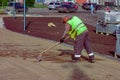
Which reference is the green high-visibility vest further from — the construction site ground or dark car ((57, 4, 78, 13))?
dark car ((57, 4, 78, 13))

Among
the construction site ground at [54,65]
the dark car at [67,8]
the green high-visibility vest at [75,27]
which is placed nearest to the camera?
the construction site ground at [54,65]

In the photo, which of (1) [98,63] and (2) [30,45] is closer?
(1) [98,63]

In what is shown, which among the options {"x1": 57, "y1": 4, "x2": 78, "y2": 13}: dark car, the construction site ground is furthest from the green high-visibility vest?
{"x1": 57, "y1": 4, "x2": 78, "y2": 13}: dark car

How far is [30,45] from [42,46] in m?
0.71

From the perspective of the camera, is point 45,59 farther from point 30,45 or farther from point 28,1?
point 28,1

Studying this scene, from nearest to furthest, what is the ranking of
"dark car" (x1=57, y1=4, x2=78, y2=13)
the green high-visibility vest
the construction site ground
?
the construction site ground → the green high-visibility vest → "dark car" (x1=57, y1=4, x2=78, y2=13)

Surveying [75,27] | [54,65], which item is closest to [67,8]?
[75,27]

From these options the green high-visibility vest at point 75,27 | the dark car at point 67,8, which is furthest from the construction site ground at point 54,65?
the dark car at point 67,8

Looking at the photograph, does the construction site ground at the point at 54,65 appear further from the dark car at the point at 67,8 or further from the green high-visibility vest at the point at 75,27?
the dark car at the point at 67,8

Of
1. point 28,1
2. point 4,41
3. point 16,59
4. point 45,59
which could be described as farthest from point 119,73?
point 28,1

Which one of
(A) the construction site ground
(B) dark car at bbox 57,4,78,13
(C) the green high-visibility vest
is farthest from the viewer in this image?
(B) dark car at bbox 57,4,78,13

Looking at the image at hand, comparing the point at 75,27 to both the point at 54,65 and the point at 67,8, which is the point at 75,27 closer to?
the point at 54,65

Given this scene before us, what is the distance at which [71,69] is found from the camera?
1206 cm

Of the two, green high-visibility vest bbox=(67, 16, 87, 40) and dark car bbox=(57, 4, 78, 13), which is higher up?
green high-visibility vest bbox=(67, 16, 87, 40)
